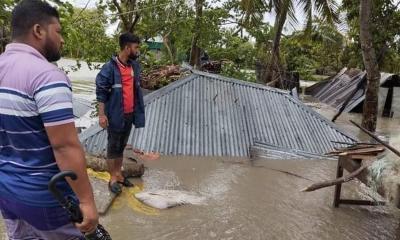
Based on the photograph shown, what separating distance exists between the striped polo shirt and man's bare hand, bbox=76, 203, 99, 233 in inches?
5.0

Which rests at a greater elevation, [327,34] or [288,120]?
[327,34]

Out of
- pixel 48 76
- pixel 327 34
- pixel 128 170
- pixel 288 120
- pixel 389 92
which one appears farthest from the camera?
pixel 327 34

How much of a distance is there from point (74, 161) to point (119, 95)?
3314 millimetres

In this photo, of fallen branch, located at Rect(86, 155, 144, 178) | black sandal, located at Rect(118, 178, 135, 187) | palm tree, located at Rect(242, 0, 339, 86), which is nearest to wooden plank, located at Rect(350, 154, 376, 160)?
black sandal, located at Rect(118, 178, 135, 187)

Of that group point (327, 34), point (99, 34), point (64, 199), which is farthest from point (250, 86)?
point (327, 34)

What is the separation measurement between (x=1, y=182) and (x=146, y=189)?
395 cm

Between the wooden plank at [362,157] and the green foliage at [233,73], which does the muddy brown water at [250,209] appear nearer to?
the wooden plank at [362,157]

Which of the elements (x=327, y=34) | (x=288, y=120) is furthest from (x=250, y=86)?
(x=327, y=34)

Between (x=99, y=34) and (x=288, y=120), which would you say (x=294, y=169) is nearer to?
(x=288, y=120)

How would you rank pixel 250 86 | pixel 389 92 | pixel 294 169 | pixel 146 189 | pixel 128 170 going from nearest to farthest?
pixel 146 189
pixel 128 170
pixel 294 169
pixel 250 86
pixel 389 92

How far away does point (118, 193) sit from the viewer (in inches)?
222

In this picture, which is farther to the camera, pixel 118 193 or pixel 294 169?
pixel 294 169

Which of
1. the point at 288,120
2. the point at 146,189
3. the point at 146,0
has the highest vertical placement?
the point at 146,0

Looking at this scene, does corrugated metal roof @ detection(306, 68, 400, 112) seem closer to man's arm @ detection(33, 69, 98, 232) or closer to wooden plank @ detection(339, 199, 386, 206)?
wooden plank @ detection(339, 199, 386, 206)
